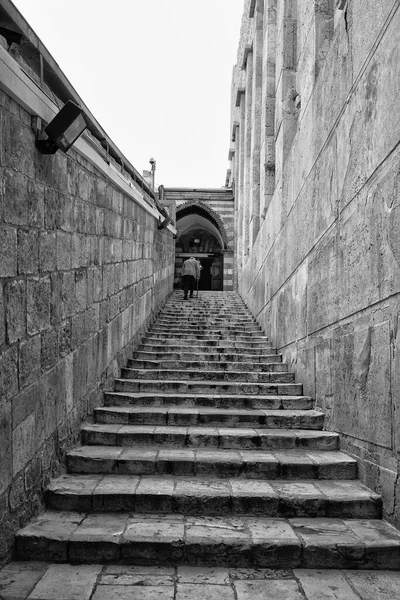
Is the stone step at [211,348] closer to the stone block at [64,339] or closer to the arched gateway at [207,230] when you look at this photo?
the stone block at [64,339]

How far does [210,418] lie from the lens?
4961 mm

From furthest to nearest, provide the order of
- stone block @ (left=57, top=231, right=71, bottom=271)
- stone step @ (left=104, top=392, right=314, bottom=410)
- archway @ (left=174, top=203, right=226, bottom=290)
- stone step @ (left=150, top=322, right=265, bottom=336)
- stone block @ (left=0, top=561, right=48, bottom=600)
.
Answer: archway @ (left=174, top=203, right=226, bottom=290) < stone step @ (left=150, top=322, right=265, bottom=336) < stone step @ (left=104, top=392, right=314, bottom=410) < stone block @ (left=57, top=231, right=71, bottom=271) < stone block @ (left=0, top=561, right=48, bottom=600)

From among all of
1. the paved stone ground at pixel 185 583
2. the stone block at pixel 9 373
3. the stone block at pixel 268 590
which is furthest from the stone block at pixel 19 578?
the stone block at pixel 268 590

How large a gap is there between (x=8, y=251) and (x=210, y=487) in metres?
1.94

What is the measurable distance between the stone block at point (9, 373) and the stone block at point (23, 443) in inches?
9.2

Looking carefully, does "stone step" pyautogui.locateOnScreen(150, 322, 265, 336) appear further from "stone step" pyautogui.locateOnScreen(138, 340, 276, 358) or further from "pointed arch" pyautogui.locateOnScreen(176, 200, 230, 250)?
"pointed arch" pyautogui.locateOnScreen(176, 200, 230, 250)

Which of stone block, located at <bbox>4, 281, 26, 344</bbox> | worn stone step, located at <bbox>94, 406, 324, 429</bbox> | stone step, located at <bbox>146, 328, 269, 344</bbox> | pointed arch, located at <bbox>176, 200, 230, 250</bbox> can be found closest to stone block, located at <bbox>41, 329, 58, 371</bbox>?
stone block, located at <bbox>4, 281, 26, 344</bbox>

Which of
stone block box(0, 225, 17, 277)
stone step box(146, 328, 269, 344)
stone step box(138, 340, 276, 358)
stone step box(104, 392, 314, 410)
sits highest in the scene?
stone block box(0, 225, 17, 277)

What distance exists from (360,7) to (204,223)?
63.0ft

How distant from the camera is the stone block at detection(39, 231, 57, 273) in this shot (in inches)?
138

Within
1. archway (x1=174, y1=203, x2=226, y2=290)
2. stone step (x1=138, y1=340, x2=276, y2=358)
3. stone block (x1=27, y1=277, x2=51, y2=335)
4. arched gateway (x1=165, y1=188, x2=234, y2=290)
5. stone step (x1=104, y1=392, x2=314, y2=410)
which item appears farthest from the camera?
archway (x1=174, y1=203, x2=226, y2=290)

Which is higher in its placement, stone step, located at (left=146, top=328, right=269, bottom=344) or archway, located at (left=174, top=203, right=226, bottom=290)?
archway, located at (left=174, top=203, right=226, bottom=290)

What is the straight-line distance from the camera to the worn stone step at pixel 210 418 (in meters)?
4.92

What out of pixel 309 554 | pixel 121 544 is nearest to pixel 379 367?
pixel 309 554
